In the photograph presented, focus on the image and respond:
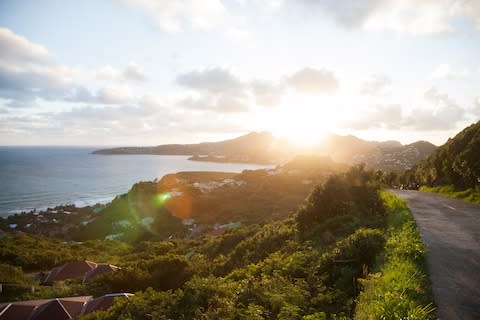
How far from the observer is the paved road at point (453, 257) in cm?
542

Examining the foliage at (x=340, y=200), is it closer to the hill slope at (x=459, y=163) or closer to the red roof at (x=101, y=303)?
the hill slope at (x=459, y=163)

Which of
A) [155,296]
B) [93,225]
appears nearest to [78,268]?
[155,296]

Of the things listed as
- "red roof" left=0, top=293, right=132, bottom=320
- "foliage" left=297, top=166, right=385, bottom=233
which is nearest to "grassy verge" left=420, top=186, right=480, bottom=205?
"foliage" left=297, top=166, right=385, bottom=233

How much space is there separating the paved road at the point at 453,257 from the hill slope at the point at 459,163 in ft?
21.1

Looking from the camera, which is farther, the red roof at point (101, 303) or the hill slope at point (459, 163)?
the hill slope at point (459, 163)

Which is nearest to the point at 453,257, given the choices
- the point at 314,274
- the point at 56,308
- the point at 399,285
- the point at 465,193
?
the point at 399,285

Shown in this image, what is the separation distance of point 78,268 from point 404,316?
29004 mm

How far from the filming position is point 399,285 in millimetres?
5746

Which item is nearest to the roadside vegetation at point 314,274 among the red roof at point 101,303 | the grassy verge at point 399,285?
the grassy verge at point 399,285

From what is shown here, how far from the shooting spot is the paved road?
17.8 ft

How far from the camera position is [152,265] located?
19.9 m

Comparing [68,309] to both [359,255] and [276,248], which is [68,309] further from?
[359,255]

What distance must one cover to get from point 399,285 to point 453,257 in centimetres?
299

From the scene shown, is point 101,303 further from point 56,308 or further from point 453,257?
point 453,257
